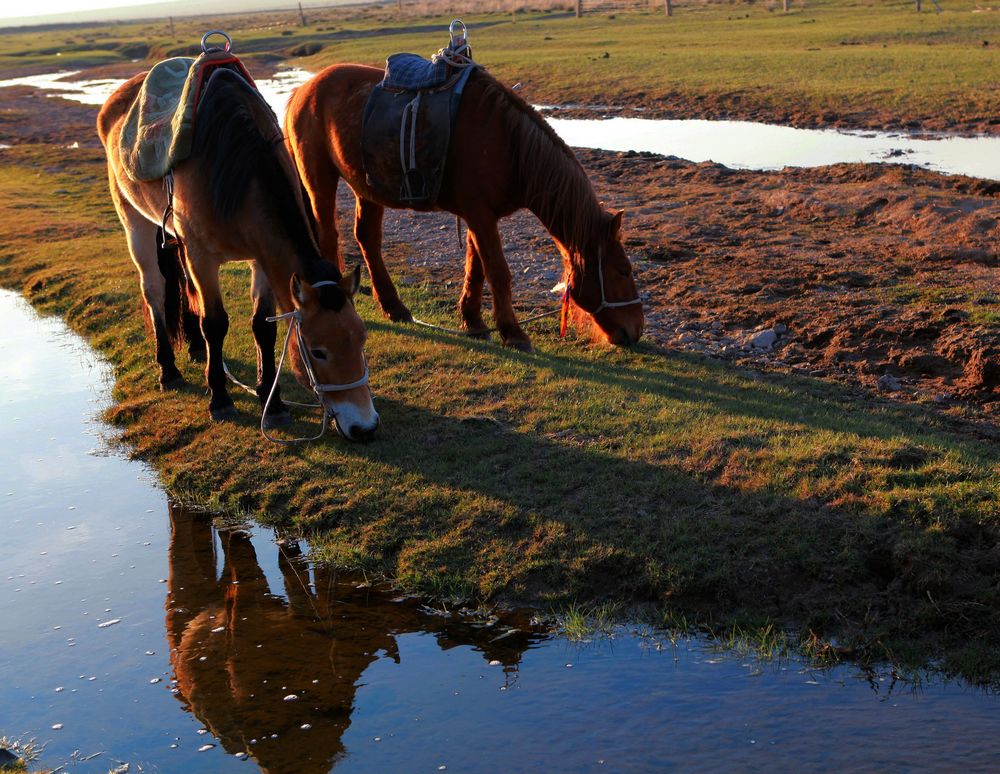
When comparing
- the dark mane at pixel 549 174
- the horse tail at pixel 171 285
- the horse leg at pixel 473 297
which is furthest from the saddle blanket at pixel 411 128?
the horse tail at pixel 171 285

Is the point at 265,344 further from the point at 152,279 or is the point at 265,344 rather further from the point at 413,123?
the point at 413,123

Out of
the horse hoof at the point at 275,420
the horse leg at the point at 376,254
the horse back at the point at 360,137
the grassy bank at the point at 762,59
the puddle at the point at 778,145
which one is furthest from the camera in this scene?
the grassy bank at the point at 762,59

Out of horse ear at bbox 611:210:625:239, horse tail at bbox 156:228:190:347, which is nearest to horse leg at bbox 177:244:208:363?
horse tail at bbox 156:228:190:347

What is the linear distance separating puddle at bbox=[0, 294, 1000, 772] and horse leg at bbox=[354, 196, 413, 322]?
351 centimetres

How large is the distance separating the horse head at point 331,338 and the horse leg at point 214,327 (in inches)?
41.6

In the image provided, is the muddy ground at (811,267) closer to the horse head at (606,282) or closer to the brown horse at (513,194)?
the horse head at (606,282)

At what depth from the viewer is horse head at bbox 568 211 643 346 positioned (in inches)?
303

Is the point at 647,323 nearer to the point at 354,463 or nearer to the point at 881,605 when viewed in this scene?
the point at 354,463

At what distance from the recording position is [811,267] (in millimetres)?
9711

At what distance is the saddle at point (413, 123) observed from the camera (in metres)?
7.83

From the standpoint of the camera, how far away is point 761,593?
4.90 metres

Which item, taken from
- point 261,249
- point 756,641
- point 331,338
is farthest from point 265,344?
point 756,641

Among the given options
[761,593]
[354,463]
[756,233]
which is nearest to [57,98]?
[756,233]

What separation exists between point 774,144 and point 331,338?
13799mm
